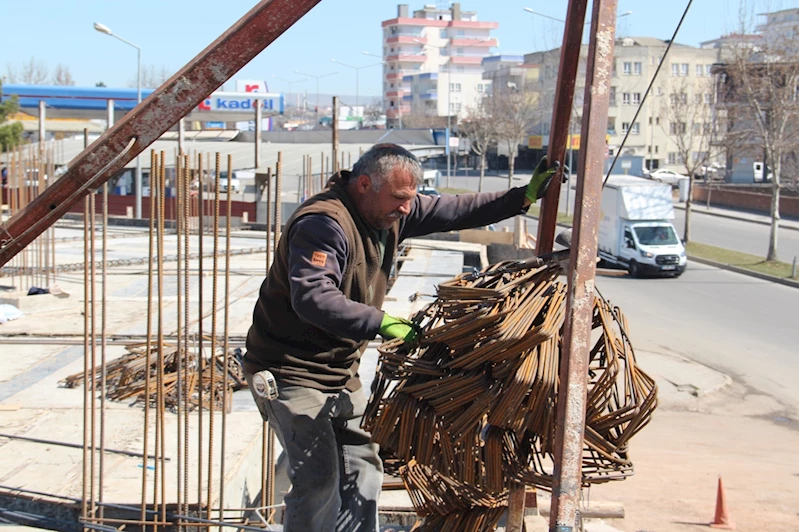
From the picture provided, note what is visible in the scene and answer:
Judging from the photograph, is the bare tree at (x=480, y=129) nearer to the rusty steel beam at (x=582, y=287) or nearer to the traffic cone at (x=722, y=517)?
the traffic cone at (x=722, y=517)

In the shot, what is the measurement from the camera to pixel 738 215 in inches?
1464

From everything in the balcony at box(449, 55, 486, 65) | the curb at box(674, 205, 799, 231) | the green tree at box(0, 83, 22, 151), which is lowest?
the curb at box(674, 205, 799, 231)

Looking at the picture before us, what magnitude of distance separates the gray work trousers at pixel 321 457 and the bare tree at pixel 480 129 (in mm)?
44327

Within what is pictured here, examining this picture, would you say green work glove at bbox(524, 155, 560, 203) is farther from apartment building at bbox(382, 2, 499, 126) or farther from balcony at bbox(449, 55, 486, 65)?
balcony at bbox(449, 55, 486, 65)

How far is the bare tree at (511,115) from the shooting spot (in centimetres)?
4684

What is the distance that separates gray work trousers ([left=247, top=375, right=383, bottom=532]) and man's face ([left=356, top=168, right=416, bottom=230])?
0.69 meters

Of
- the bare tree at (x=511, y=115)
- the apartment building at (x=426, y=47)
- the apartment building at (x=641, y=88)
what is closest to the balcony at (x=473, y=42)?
the apartment building at (x=426, y=47)

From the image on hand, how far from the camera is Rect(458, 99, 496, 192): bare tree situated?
50.1 m

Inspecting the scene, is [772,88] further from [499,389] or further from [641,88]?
[641,88]

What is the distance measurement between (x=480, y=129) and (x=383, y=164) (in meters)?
50.7

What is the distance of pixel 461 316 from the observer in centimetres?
302

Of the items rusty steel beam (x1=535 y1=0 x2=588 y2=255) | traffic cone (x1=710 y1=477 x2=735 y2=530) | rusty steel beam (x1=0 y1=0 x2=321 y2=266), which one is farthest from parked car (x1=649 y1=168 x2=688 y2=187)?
rusty steel beam (x1=0 y1=0 x2=321 y2=266)

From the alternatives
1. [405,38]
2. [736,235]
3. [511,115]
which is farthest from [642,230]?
[405,38]

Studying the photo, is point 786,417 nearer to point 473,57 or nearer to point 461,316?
point 461,316
